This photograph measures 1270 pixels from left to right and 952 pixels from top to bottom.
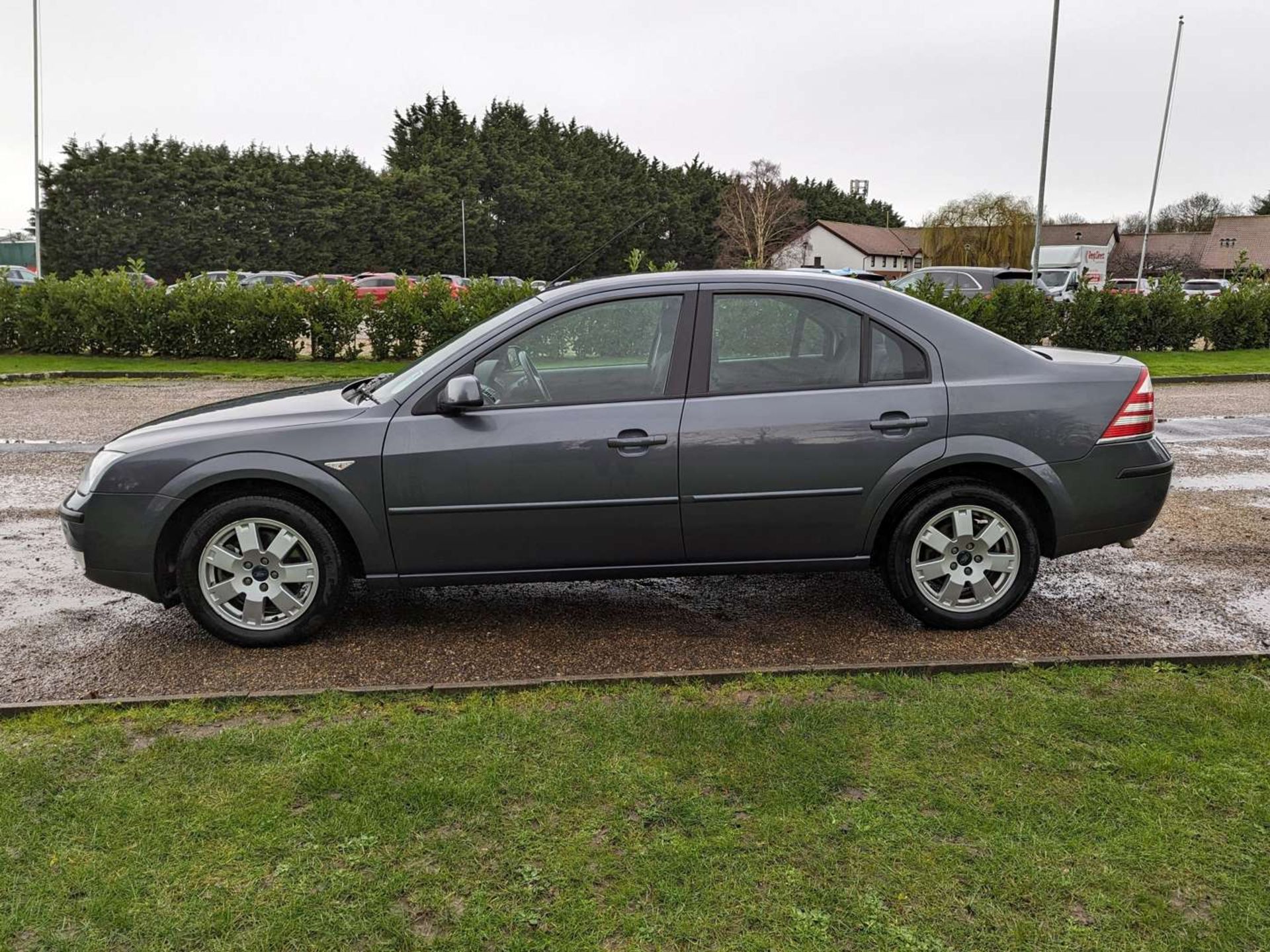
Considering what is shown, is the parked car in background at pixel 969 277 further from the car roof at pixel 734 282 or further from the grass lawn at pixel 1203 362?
the car roof at pixel 734 282

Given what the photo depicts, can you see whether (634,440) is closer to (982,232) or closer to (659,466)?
(659,466)

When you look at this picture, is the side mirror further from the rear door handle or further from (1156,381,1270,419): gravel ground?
(1156,381,1270,419): gravel ground

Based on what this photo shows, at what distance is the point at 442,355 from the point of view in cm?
500

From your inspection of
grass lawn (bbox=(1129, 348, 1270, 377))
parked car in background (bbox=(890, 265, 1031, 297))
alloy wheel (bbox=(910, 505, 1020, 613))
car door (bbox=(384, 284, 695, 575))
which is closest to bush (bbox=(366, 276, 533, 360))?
parked car in background (bbox=(890, 265, 1031, 297))

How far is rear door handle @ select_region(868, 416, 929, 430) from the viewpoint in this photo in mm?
4770

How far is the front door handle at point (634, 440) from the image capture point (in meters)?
4.68

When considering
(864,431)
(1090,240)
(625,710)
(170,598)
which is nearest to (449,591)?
(170,598)

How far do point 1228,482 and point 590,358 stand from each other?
6450 mm

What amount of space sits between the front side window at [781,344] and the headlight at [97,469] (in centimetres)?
281

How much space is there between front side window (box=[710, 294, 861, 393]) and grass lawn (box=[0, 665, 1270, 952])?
143cm

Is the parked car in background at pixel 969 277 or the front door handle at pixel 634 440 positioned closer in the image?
the front door handle at pixel 634 440

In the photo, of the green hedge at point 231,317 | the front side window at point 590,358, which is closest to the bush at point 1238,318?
the green hedge at point 231,317

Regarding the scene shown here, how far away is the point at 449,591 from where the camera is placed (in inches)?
230

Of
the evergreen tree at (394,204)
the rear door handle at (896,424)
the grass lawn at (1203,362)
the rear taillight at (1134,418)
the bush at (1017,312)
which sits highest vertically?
the evergreen tree at (394,204)
